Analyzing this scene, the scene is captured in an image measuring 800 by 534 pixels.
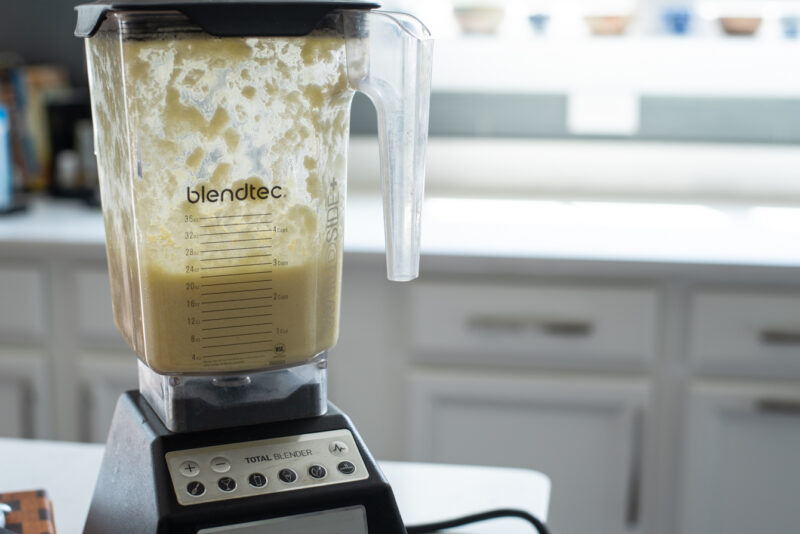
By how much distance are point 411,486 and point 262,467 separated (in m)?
0.28

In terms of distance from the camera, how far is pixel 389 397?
5.67 ft

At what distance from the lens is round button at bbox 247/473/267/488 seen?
2.06 feet

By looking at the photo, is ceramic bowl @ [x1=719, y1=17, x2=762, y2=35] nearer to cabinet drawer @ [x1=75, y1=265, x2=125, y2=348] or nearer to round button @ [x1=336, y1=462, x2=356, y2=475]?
cabinet drawer @ [x1=75, y1=265, x2=125, y2=348]

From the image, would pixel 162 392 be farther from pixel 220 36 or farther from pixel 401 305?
pixel 401 305

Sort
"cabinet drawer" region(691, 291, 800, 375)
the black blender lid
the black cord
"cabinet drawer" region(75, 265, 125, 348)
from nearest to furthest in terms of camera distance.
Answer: the black blender lid < the black cord < "cabinet drawer" region(691, 291, 800, 375) < "cabinet drawer" region(75, 265, 125, 348)

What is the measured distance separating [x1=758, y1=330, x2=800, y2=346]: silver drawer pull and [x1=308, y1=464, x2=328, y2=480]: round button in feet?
3.79

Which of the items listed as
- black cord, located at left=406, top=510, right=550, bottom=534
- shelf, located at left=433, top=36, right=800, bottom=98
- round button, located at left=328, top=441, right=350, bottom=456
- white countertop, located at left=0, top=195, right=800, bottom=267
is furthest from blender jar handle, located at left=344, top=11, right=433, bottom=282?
shelf, located at left=433, top=36, right=800, bottom=98

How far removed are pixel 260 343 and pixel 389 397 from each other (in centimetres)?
107

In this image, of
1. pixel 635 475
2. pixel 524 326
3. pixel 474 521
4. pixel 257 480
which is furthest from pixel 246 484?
pixel 635 475

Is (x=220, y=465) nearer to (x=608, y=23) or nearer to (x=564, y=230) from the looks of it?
(x=564, y=230)

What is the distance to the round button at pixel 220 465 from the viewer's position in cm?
63

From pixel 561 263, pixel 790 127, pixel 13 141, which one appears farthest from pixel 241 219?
pixel 790 127

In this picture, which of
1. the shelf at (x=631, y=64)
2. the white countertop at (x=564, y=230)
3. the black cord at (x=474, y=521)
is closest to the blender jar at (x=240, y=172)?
the black cord at (x=474, y=521)

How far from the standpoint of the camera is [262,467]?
2.09 ft
